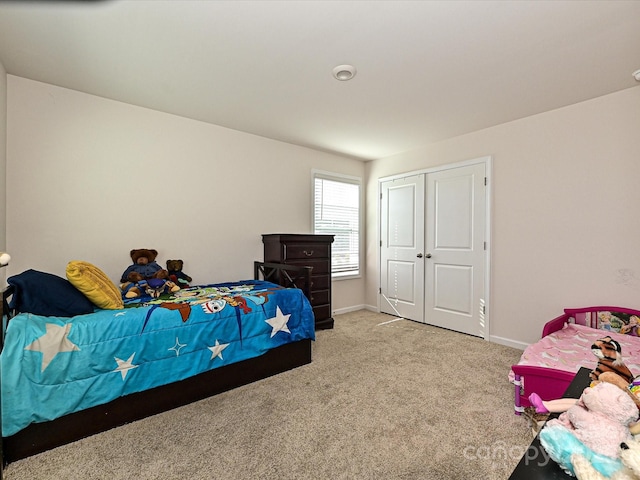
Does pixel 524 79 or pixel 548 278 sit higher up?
pixel 524 79

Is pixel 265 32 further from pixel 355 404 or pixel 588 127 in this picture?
pixel 588 127

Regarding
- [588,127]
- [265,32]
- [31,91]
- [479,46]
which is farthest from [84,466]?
[588,127]

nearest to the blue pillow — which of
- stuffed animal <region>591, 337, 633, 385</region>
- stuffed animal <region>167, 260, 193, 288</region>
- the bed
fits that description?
the bed

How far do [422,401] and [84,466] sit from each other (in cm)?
198

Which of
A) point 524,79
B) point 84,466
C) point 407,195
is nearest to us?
point 84,466

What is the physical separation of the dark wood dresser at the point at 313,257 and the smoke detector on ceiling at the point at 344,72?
1.75 metres

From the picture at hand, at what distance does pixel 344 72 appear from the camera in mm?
2295

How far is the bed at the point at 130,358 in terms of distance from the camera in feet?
5.17

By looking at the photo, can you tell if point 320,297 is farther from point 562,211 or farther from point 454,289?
point 562,211

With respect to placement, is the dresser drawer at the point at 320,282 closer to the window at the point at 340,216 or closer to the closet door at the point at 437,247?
the window at the point at 340,216

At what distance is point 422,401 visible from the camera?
7.05 feet

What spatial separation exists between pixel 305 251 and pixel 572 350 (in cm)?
257

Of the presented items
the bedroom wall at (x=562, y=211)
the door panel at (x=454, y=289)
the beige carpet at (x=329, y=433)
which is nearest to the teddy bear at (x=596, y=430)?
the beige carpet at (x=329, y=433)

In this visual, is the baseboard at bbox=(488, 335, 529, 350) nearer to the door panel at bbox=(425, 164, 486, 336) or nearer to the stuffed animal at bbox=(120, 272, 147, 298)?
the door panel at bbox=(425, 164, 486, 336)
